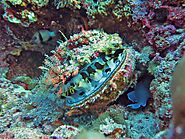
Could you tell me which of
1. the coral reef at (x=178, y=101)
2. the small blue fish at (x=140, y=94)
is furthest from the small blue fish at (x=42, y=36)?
the coral reef at (x=178, y=101)

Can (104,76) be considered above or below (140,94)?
above

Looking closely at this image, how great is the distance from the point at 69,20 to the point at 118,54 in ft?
2.68

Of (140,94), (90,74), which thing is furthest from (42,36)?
(140,94)

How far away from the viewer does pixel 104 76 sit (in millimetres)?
2326

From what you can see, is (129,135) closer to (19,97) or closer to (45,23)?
(19,97)

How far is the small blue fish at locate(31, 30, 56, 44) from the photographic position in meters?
3.10

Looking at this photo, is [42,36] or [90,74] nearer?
[90,74]

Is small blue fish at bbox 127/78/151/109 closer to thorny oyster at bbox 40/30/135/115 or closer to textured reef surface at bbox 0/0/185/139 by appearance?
textured reef surface at bbox 0/0/185/139

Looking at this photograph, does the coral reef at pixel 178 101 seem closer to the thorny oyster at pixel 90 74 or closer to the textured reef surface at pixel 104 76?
the textured reef surface at pixel 104 76

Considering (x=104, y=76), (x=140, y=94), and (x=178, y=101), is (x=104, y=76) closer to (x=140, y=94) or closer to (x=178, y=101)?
(x=140, y=94)

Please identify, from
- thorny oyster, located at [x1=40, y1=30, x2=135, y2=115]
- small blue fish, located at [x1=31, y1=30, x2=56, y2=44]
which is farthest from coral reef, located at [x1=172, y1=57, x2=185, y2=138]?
small blue fish, located at [x1=31, y1=30, x2=56, y2=44]

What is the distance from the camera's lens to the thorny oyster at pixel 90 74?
2.27 metres

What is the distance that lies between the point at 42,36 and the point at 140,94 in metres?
1.31

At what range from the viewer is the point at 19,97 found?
107 inches
